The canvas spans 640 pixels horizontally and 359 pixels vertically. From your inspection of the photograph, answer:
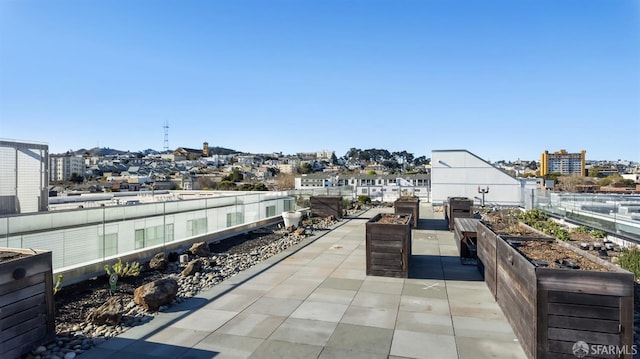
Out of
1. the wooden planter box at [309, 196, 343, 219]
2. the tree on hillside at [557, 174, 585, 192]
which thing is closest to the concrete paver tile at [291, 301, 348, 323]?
the wooden planter box at [309, 196, 343, 219]

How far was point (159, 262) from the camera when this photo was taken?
746 centimetres

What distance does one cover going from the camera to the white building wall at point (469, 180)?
81.2 ft

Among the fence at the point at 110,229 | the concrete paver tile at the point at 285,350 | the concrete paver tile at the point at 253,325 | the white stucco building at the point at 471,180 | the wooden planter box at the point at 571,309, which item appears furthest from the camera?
the white stucco building at the point at 471,180

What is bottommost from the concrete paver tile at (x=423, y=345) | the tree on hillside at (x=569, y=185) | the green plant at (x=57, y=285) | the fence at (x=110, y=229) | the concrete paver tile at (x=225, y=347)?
the concrete paver tile at (x=225, y=347)

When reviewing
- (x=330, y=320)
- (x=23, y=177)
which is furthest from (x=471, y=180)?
(x=23, y=177)

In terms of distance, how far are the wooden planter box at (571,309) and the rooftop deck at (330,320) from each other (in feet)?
1.62

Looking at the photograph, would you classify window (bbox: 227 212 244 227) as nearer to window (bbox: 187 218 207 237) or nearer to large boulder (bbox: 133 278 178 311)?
window (bbox: 187 218 207 237)

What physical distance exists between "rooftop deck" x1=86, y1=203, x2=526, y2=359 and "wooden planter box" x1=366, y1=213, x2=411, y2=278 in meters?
0.19

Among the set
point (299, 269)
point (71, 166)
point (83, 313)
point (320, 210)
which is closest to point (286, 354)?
point (83, 313)

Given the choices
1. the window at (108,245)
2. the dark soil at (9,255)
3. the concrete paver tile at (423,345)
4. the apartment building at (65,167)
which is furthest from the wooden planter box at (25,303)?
the apartment building at (65,167)

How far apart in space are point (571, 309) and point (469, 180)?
76.7 feet

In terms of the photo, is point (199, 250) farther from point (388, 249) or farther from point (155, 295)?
point (388, 249)

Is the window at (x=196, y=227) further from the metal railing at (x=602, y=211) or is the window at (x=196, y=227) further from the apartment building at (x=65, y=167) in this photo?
the apartment building at (x=65, y=167)

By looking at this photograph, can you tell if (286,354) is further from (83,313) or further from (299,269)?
(299,269)
